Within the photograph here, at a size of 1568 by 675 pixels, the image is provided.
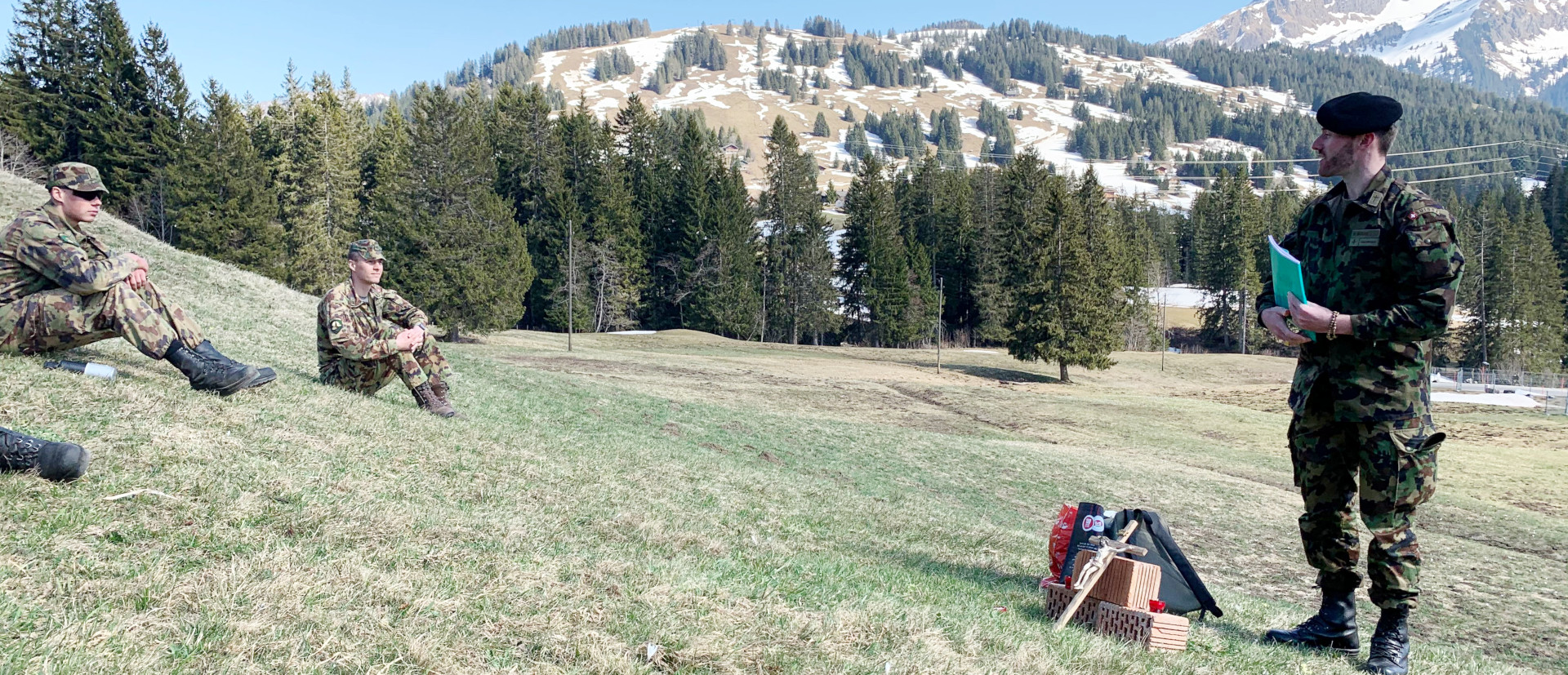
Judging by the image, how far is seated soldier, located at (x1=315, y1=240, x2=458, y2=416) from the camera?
28.2ft

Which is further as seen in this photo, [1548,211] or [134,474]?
[1548,211]

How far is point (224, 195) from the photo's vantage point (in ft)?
176

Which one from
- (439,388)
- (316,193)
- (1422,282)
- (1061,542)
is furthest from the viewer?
(316,193)

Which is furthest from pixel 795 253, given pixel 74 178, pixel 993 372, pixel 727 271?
pixel 74 178

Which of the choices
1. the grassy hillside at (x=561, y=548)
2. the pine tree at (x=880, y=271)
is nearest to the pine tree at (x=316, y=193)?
the pine tree at (x=880, y=271)

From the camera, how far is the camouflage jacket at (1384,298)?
15.0 feet

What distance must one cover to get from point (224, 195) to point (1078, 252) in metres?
50.9

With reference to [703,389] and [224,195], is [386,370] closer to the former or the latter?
[703,389]

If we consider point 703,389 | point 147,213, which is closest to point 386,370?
point 703,389

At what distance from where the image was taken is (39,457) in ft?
14.0

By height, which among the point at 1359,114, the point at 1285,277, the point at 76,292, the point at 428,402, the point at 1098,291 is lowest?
the point at 428,402

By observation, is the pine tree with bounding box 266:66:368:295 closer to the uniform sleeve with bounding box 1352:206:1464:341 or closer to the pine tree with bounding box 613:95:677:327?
the pine tree with bounding box 613:95:677:327

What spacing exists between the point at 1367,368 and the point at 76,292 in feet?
28.5

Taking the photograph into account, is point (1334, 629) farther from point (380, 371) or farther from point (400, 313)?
point (380, 371)
